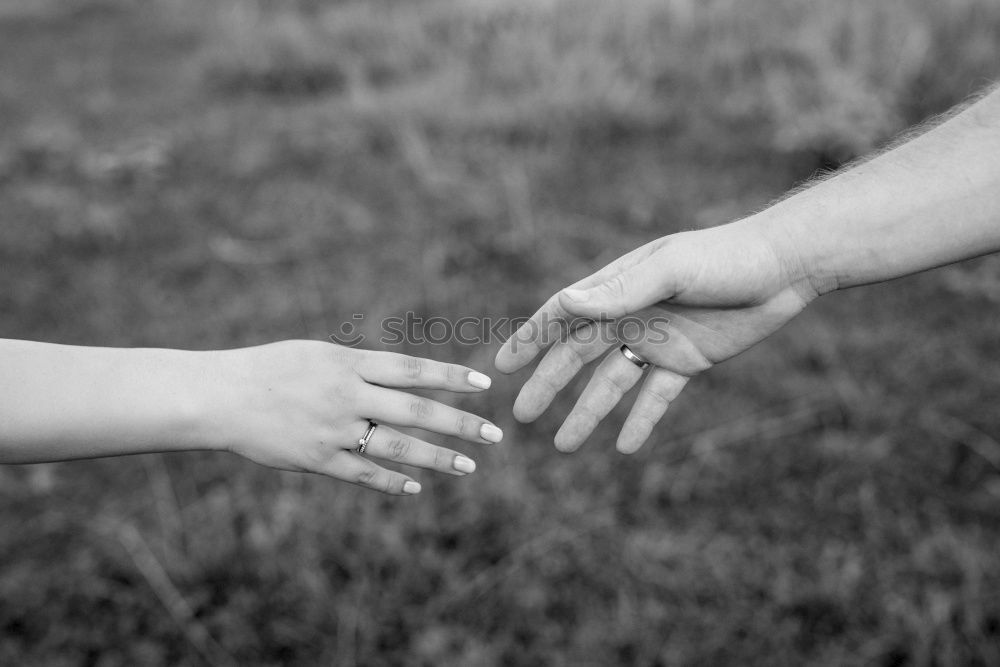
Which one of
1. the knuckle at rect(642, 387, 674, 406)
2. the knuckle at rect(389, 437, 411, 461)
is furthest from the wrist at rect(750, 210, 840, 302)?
the knuckle at rect(389, 437, 411, 461)

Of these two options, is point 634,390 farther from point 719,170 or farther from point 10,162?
point 10,162

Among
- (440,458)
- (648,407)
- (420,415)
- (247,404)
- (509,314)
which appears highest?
(247,404)

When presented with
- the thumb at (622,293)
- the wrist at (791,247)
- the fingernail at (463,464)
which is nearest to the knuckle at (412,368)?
the fingernail at (463,464)

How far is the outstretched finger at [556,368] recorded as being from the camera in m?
1.66

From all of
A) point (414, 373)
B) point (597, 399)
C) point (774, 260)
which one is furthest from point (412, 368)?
point (774, 260)

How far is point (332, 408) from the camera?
1502 millimetres

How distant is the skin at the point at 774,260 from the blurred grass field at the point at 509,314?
0.77 metres

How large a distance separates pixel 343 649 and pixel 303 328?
1.55m

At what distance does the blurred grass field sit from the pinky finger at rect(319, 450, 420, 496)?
0.73 metres

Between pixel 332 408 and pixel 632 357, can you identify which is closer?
pixel 332 408

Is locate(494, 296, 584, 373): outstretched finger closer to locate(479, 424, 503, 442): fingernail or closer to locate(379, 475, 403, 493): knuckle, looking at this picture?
locate(479, 424, 503, 442): fingernail

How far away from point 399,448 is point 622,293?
60 cm

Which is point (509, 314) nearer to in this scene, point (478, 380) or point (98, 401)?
point (478, 380)

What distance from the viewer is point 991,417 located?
7.87 feet
